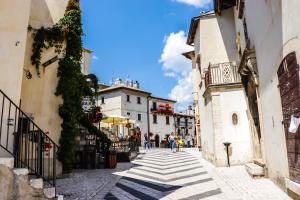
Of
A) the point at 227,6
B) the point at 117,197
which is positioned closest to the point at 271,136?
the point at 117,197

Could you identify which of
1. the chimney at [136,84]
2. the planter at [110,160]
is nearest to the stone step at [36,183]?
the planter at [110,160]

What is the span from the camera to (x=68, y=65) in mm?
10516

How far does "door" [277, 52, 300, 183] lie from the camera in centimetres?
543

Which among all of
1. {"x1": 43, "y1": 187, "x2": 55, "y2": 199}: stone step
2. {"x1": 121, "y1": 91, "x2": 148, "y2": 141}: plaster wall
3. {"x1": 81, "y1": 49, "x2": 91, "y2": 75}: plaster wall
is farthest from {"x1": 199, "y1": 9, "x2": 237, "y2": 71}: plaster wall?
{"x1": 121, "y1": 91, "x2": 148, "y2": 141}: plaster wall

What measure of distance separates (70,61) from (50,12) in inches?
78.0

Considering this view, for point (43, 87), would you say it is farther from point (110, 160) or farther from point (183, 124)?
point (183, 124)

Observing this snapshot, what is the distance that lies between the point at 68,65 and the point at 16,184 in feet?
20.4

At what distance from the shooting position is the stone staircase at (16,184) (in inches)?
192

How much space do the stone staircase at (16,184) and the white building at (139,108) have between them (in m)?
34.2

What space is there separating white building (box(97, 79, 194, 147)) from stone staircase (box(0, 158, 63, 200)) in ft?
112

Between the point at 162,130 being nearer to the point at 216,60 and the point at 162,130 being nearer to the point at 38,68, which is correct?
the point at 216,60

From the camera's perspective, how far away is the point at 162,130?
5134cm

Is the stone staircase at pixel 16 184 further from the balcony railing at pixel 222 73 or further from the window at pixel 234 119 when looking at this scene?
the balcony railing at pixel 222 73

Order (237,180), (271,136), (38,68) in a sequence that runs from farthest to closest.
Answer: (38,68)
(237,180)
(271,136)
